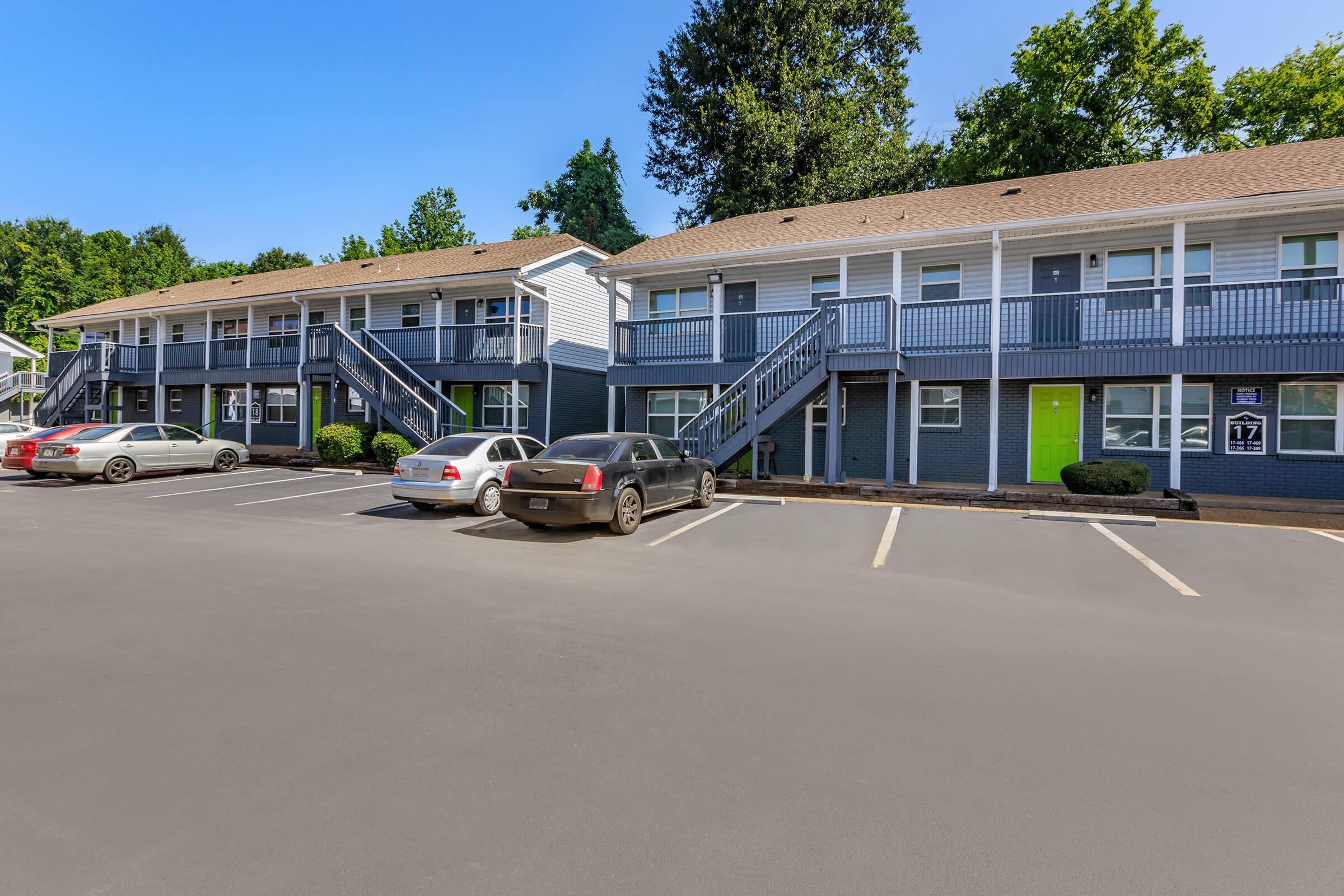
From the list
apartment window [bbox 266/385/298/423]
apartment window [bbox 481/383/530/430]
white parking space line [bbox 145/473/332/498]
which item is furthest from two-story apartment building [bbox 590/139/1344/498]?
apartment window [bbox 266/385/298/423]

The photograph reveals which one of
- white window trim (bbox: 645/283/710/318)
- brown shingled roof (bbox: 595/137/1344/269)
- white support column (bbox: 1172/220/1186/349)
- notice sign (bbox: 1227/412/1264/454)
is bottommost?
notice sign (bbox: 1227/412/1264/454)

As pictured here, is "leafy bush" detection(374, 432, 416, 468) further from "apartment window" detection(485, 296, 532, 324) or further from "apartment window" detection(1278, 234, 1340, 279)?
"apartment window" detection(1278, 234, 1340, 279)

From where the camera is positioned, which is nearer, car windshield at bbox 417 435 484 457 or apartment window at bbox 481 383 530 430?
car windshield at bbox 417 435 484 457

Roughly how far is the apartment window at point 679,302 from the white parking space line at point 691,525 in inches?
298

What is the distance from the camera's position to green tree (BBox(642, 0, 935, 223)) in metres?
30.8

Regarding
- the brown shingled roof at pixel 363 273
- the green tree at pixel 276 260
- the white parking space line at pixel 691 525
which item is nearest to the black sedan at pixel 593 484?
the white parking space line at pixel 691 525

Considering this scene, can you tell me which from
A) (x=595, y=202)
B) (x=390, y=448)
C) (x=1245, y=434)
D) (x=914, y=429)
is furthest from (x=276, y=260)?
(x=1245, y=434)

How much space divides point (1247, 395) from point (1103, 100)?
67.4 feet

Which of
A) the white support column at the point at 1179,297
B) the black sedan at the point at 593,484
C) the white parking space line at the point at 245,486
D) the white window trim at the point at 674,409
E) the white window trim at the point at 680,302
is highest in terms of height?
the white window trim at the point at 680,302

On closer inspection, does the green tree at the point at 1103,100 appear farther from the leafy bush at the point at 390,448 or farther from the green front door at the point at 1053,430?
the leafy bush at the point at 390,448

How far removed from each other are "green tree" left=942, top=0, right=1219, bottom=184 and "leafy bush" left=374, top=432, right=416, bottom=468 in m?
25.5

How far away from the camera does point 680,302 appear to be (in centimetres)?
1933

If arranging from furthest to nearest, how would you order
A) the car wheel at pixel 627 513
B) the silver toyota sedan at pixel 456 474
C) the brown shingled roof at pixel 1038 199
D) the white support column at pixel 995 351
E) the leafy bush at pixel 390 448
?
the leafy bush at pixel 390 448, the white support column at pixel 995 351, the brown shingled roof at pixel 1038 199, the silver toyota sedan at pixel 456 474, the car wheel at pixel 627 513

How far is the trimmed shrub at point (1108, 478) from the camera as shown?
12227 mm
